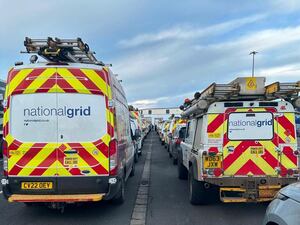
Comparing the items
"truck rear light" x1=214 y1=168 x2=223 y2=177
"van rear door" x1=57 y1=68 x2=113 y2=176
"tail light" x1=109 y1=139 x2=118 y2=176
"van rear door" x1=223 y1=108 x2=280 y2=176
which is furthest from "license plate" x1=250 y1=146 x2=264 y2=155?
"van rear door" x1=57 y1=68 x2=113 y2=176

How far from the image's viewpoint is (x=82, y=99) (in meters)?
7.21

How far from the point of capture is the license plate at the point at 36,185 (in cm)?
704

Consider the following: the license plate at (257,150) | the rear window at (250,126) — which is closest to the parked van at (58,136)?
the rear window at (250,126)

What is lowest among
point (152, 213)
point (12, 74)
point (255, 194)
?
point (152, 213)

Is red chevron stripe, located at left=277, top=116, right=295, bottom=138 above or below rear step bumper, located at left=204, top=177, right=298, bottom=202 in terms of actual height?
above

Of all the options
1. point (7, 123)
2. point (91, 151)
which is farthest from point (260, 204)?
point (7, 123)

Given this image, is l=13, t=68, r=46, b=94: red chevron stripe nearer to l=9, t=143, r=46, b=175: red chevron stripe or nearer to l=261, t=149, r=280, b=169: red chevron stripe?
l=9, t=143, r=46, b=175: red chevron stripe

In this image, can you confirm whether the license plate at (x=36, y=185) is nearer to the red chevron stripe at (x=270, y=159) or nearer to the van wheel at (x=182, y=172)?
the red chevron stripe at (x=270, y=159)

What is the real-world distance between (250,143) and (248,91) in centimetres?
97

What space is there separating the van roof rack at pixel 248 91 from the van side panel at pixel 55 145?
1910 mm

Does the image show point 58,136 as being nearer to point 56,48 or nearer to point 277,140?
point 56,48

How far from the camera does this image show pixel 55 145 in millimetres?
7113

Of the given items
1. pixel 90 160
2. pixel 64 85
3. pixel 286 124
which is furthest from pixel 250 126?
pixel 64 85

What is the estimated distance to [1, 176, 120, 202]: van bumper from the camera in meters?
7.02
